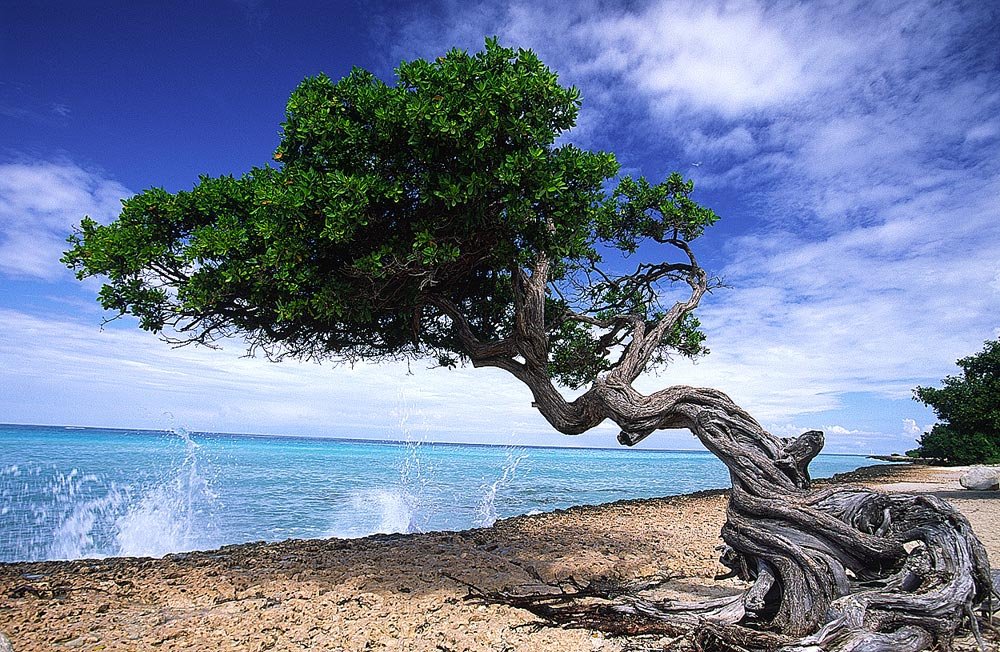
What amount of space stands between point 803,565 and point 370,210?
5.01 meters

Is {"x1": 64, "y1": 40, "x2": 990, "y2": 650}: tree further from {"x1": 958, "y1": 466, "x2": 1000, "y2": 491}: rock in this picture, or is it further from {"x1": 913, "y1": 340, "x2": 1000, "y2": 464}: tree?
{"x1": 958, "y1": 466, "x2": 1000, "y2": 491}: rock

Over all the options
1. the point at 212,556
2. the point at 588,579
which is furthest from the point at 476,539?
the point at 212,556

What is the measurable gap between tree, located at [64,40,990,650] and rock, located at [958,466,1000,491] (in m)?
15.0

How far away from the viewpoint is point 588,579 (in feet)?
21.7

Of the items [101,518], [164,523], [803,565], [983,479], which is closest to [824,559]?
[803,565]

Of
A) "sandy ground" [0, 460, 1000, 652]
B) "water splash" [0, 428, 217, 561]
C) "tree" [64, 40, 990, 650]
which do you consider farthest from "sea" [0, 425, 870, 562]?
"tree" [64, 40, 990, 650]

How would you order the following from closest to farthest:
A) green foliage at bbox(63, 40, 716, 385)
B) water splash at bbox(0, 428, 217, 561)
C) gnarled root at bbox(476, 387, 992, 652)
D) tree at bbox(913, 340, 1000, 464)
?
1. gnarled root at bbox(476, 387, 992, 652)
2. green foliage at bbox(63, 40, 716, 385)
3. water splash at bbox(0, 428, 217, 561)
4. tree at bbox(913, 340, 1000, 464)

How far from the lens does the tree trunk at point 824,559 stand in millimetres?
4375

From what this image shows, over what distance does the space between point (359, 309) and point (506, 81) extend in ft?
9.32

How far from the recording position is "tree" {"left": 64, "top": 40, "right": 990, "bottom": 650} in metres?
4.71

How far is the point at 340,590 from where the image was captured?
19.9 feet

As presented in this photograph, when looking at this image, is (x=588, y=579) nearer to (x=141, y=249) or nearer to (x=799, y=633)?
(x=799, y=633)

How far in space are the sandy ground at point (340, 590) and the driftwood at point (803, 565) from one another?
2.17 ft

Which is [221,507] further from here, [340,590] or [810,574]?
[810,574]
